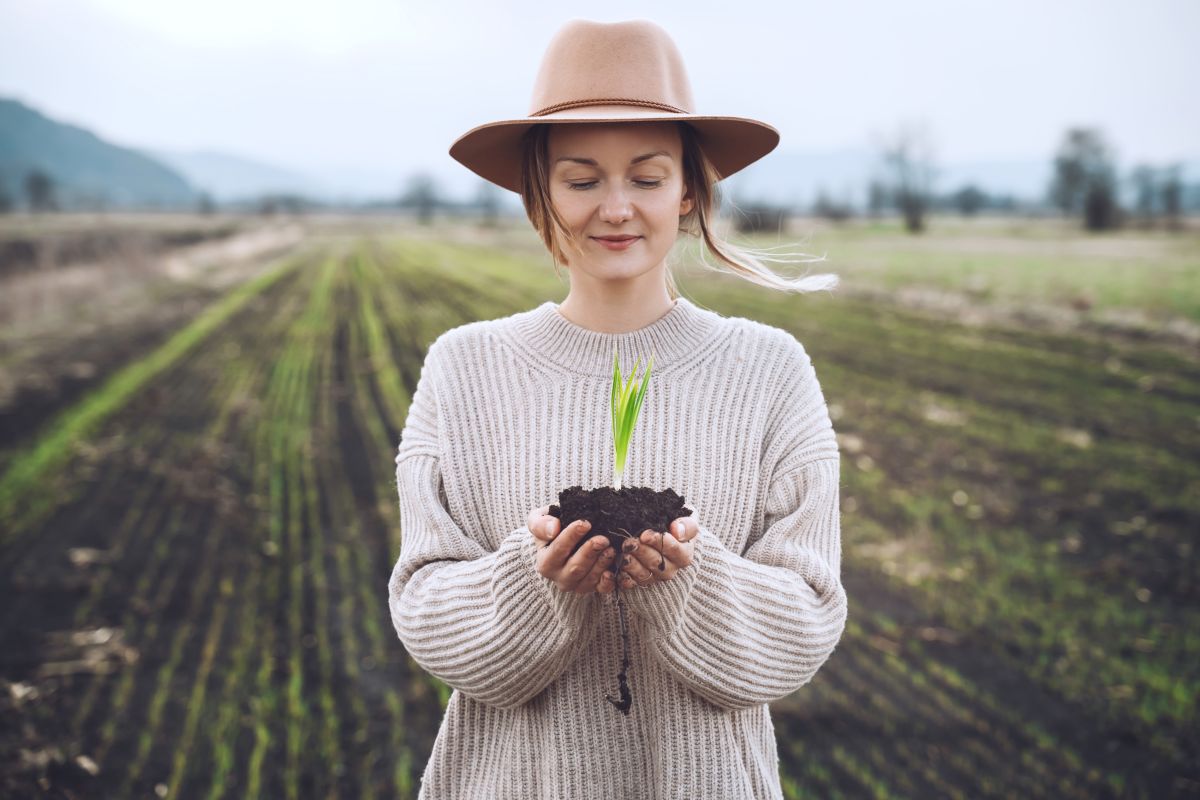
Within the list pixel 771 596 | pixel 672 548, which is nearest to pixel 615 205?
pixel 672 548

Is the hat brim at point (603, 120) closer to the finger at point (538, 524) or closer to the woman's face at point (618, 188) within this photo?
the woman's face at point (618, 188)

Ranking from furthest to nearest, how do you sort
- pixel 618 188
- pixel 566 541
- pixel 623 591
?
pixel 618 188 → pixel 623 591 → pixel 566 541

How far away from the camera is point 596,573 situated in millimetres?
1431

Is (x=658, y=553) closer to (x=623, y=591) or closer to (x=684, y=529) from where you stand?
(x=684, y=529)

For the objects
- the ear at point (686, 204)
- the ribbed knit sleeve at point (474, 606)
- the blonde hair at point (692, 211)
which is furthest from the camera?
the ear at point (686, 204)

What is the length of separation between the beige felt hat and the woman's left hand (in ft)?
2.49

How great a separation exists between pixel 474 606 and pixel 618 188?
2.77 ft

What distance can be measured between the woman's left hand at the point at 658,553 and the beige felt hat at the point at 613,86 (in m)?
0.76

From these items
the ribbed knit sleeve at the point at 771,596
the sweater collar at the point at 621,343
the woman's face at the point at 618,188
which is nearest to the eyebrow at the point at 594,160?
the woman's face at the point at 618,188

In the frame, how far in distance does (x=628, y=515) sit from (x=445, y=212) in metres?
125

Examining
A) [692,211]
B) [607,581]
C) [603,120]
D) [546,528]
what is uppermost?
[603,120]

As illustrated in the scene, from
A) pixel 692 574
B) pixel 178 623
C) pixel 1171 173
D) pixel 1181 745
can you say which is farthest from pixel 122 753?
pixel 1171 173

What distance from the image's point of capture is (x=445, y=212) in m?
122

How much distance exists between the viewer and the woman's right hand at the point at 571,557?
1.36m
